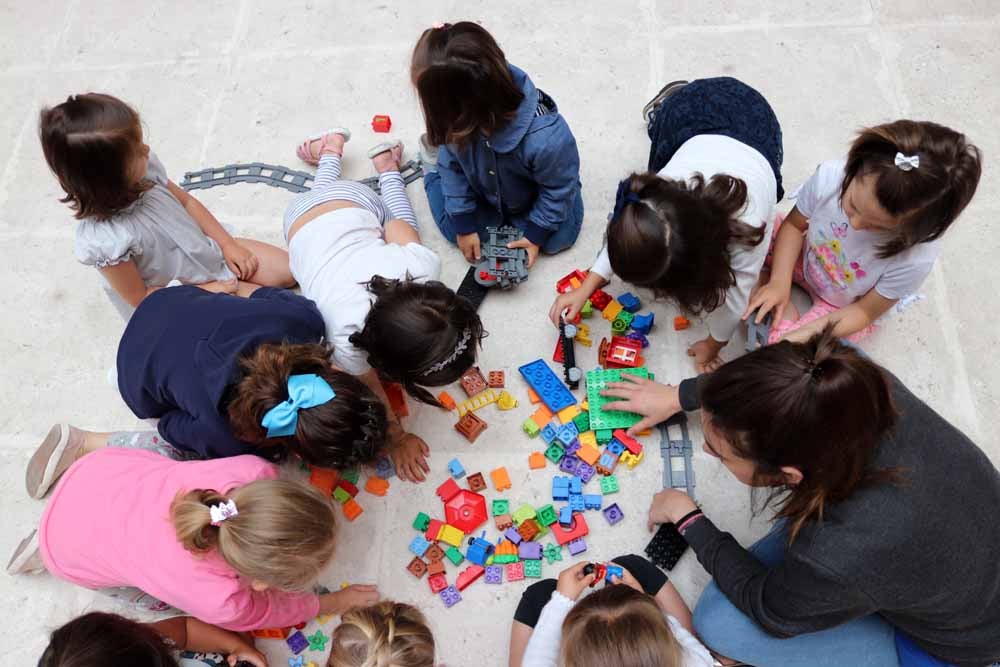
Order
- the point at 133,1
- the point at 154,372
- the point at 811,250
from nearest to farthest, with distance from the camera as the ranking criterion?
the point at 154,372
the point at 811,250
the point at 133,1

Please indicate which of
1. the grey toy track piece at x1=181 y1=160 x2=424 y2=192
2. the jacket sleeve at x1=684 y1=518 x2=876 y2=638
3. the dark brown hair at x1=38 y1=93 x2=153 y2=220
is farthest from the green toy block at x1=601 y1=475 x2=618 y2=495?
the dark brown hair at x1=38 y1=93 x2=153 y2=220

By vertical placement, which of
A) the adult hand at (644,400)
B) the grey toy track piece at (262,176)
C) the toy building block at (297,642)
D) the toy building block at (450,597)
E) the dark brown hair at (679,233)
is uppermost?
the dark brown hair at (679,233)

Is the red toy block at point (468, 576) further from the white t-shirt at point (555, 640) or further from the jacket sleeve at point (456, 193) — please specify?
the jacket sleeve at point (456, 193)

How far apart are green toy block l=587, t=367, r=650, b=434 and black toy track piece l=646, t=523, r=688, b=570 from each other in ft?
0.97

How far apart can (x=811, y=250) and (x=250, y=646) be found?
184cm

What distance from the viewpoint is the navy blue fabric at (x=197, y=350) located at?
64.5 inches

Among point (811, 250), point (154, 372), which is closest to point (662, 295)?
point (811, 250)

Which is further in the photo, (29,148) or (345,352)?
(29,148)


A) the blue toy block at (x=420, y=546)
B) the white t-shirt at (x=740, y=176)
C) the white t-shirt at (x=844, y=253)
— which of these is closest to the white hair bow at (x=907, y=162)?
the white t-shirt at (x=844, y=253)

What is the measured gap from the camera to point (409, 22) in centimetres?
282

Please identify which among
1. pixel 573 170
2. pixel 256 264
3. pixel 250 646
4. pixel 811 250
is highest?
pixel 573 170

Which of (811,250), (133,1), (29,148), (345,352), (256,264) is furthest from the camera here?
(133,1)

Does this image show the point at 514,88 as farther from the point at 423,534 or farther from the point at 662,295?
the point at 423,534

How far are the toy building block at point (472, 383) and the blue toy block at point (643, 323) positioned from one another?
0.49 metres
